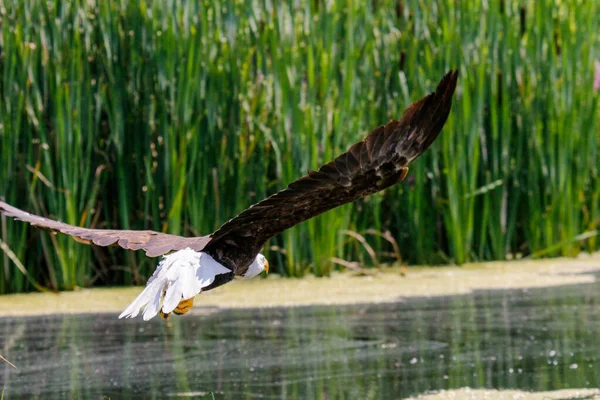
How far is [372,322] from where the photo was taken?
7621 millimetres

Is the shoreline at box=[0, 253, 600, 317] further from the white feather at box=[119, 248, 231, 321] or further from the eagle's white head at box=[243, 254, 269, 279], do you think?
the white feather at box=[119, 248, 231, 321]

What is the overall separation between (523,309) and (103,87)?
3.28m

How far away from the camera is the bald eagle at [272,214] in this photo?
418cm

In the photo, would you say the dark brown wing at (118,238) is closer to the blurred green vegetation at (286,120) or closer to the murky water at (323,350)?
the murky water at (323,350)

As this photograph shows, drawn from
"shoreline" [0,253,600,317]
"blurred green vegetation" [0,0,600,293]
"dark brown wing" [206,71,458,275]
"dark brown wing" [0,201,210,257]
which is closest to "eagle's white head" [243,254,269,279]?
"dark brown wing" [0,201,210,257]

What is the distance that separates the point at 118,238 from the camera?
16.6 feet

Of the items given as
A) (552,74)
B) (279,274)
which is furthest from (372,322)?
(552,74)

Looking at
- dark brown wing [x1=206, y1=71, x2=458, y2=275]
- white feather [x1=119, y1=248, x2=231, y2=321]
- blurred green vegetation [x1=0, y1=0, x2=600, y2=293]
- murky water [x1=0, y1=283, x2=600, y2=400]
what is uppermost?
blurred green vegetation [x1=0, y1=0, x2=600, y2=293]

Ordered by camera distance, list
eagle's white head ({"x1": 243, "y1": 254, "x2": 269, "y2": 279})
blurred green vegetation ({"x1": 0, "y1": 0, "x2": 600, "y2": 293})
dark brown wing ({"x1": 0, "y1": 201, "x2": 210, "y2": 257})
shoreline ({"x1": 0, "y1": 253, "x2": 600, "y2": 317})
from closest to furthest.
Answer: dark brown wing ({"x1": 0, "y1": 201, "x2": 210, "y2": 257})
eagle's white head ({"x1": 243, "y1": 254, "x2": 269, "y2": 279})
shoreline ({"x1": 0, "y1": 253, "x2": 600, "y2": 317})
blurred green vegetation ({"x1": 0, "y1": 0, "x2": 600, "y2": 293})

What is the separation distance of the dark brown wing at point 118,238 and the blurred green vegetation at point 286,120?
3.48 meters

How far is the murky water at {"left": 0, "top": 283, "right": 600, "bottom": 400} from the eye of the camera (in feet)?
19.2

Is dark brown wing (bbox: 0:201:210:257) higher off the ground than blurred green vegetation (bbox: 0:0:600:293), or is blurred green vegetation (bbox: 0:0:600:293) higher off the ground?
blurred green vegetation (bbox: 0:0:600:293)

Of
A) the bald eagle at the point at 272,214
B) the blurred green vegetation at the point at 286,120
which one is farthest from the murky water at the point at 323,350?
the blurred green vegetation at the point at 286,120

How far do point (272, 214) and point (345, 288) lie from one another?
13.3ft
